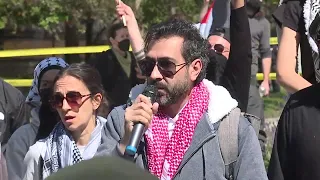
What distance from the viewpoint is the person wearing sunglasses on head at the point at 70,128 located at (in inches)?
153

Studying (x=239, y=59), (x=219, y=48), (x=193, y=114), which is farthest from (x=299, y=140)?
(x=219, y=48)

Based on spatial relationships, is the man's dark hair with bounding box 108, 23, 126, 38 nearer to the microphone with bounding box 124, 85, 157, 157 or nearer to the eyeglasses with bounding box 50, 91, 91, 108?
the eyeglasses with bounding box 50, 91, 91, 108

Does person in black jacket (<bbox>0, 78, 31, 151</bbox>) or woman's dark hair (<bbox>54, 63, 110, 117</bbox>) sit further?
person in black jacket (<bbox>0, 78, 31, 151</bbox>)

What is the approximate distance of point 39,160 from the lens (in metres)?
3.92

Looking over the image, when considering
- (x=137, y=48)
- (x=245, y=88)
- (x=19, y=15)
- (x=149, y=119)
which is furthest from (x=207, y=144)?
(x=19, y=15)

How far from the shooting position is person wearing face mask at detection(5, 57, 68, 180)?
4391 mm

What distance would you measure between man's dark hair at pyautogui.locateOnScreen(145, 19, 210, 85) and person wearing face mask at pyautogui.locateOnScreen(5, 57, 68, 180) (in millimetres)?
1228

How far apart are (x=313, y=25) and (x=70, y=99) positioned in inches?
58.2

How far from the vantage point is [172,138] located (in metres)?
3.20

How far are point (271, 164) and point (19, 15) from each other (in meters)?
9.52

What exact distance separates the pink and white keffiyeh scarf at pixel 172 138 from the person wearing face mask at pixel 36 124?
133 cm

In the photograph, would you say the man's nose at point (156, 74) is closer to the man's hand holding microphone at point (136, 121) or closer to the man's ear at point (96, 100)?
the man's hand holding microphone at point (136, 121)

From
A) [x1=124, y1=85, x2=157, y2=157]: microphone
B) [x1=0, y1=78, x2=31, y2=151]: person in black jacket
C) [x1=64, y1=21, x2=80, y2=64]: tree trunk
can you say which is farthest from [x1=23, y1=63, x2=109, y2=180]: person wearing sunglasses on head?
[x1=64, y1=21, x2=80, y2=64]: tree trunk

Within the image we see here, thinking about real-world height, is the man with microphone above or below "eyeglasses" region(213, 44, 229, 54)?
below
